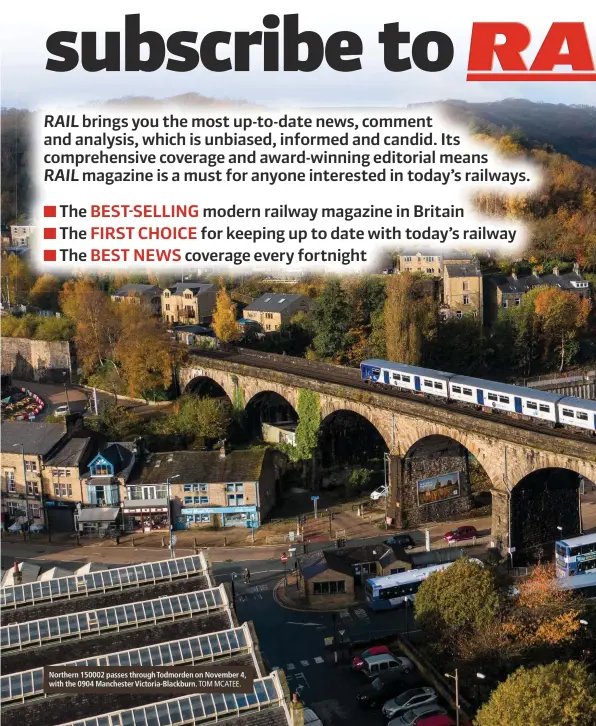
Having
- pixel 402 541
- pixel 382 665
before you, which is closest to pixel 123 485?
pixel 402 541

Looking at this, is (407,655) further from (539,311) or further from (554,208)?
(554,208)

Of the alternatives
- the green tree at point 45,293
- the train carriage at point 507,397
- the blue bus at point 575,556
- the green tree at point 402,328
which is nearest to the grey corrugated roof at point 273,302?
the green tree at point 402,328

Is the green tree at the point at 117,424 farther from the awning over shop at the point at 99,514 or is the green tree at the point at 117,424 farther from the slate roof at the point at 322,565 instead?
the slate roof at the point at 322,565

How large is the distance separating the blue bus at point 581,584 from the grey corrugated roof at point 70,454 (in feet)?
76.2

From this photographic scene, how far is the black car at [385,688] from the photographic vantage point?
2475 cm

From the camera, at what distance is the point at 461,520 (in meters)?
39.8

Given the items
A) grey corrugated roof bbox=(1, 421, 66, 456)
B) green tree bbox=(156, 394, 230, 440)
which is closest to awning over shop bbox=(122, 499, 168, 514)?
grey corrugated roof bbox=(1, 421, 66, 456)

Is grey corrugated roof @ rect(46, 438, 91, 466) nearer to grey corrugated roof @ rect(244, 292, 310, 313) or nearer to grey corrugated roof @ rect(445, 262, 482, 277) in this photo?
grey corrugated roof @ rect(244, 292, 310, 313)

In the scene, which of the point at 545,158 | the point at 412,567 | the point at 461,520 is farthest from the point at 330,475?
the point at 545,158

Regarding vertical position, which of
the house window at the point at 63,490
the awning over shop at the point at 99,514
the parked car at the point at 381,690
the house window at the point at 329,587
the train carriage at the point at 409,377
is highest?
the train carriage at the point at 409,377

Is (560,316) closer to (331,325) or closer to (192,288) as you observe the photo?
(331,325)

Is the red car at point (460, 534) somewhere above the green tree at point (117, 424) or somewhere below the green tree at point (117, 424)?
below

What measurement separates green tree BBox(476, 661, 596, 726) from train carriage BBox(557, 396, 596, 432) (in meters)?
14.5

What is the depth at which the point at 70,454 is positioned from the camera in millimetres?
41469
